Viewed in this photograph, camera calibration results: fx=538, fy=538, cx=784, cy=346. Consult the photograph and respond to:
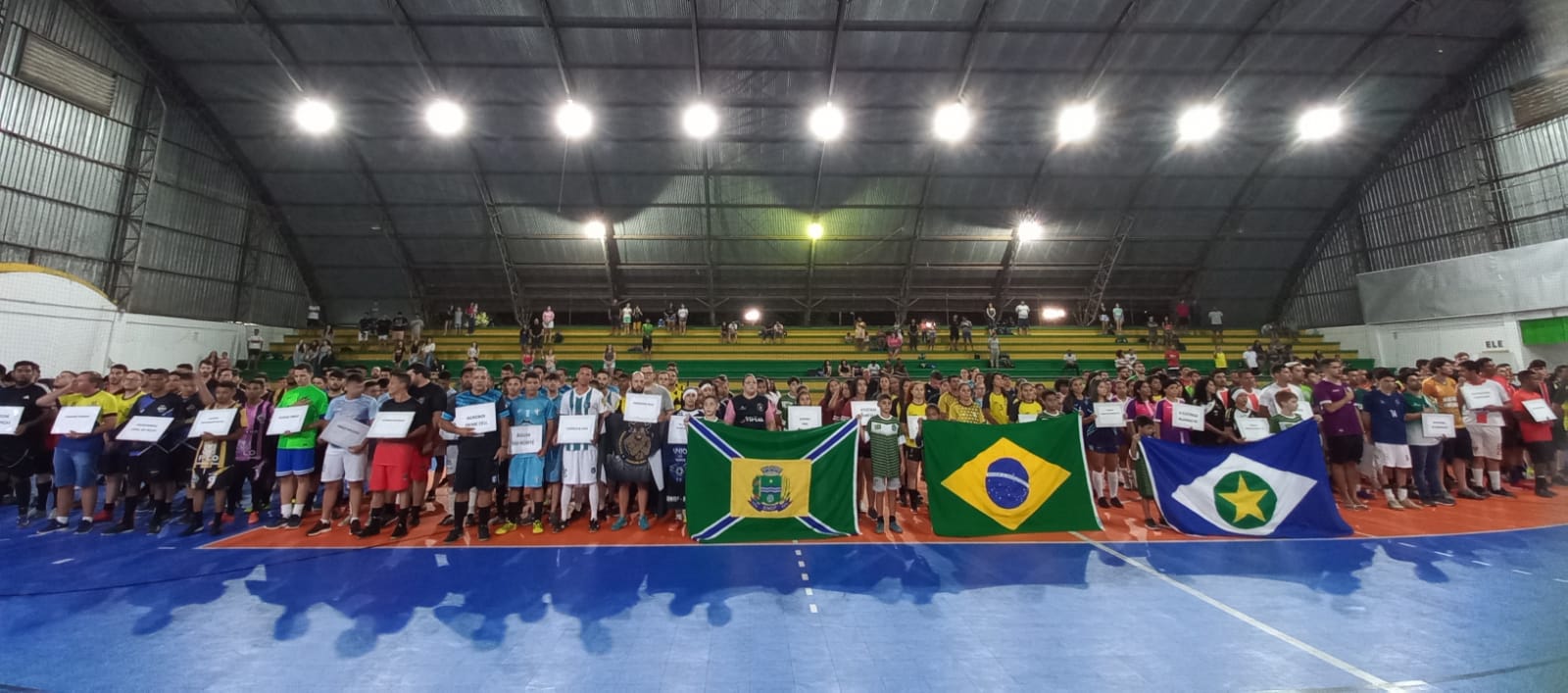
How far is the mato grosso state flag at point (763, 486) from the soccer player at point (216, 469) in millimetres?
5660

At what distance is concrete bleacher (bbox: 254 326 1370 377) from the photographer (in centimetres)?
2219

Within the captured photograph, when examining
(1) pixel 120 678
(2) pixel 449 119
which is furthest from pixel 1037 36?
(1) pixel 120 678

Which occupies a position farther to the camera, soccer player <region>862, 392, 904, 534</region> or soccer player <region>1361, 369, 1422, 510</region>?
soccer player <region>1361, 369, 1422, 510</region>

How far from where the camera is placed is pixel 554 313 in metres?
25.9

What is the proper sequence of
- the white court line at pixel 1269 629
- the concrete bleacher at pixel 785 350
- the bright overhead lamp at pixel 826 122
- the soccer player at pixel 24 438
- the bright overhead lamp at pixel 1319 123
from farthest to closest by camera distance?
the concrete bleacher at pixel 785 350 → the bright overhead lamp at pixel 1319 123 → the bright overhead lamp at pixel 826 122 → the soccer player at pixel 24 438 → the white court line at pixel 1269 629

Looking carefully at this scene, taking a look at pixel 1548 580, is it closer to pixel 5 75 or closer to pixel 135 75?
pixel 5 75

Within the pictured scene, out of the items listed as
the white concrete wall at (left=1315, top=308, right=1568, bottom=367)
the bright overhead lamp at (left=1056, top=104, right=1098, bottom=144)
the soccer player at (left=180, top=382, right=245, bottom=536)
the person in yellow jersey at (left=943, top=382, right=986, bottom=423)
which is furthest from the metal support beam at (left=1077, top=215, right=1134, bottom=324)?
the soccer player at (left=180, top=382, right=245, bottom=536)

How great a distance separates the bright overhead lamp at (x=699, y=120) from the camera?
18.9 metres

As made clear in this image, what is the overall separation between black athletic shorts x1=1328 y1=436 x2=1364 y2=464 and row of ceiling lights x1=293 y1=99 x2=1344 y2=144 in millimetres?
14935

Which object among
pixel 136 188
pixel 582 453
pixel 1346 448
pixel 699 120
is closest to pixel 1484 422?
pixel 1346 448

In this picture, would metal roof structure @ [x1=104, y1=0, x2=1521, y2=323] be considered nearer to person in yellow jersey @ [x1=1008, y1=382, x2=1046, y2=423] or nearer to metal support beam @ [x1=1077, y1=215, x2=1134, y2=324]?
metal support beam @ [x1=1077, y1=215, x2=1134, y2=324]

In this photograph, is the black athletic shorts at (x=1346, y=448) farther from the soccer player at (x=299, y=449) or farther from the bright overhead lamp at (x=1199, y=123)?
the bright overhead lamp at (x=1199, y=123)

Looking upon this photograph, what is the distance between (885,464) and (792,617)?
278cm

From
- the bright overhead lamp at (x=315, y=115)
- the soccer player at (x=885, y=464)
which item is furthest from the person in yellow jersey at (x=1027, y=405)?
the bright overhead lamp at (x=315, y=115)
